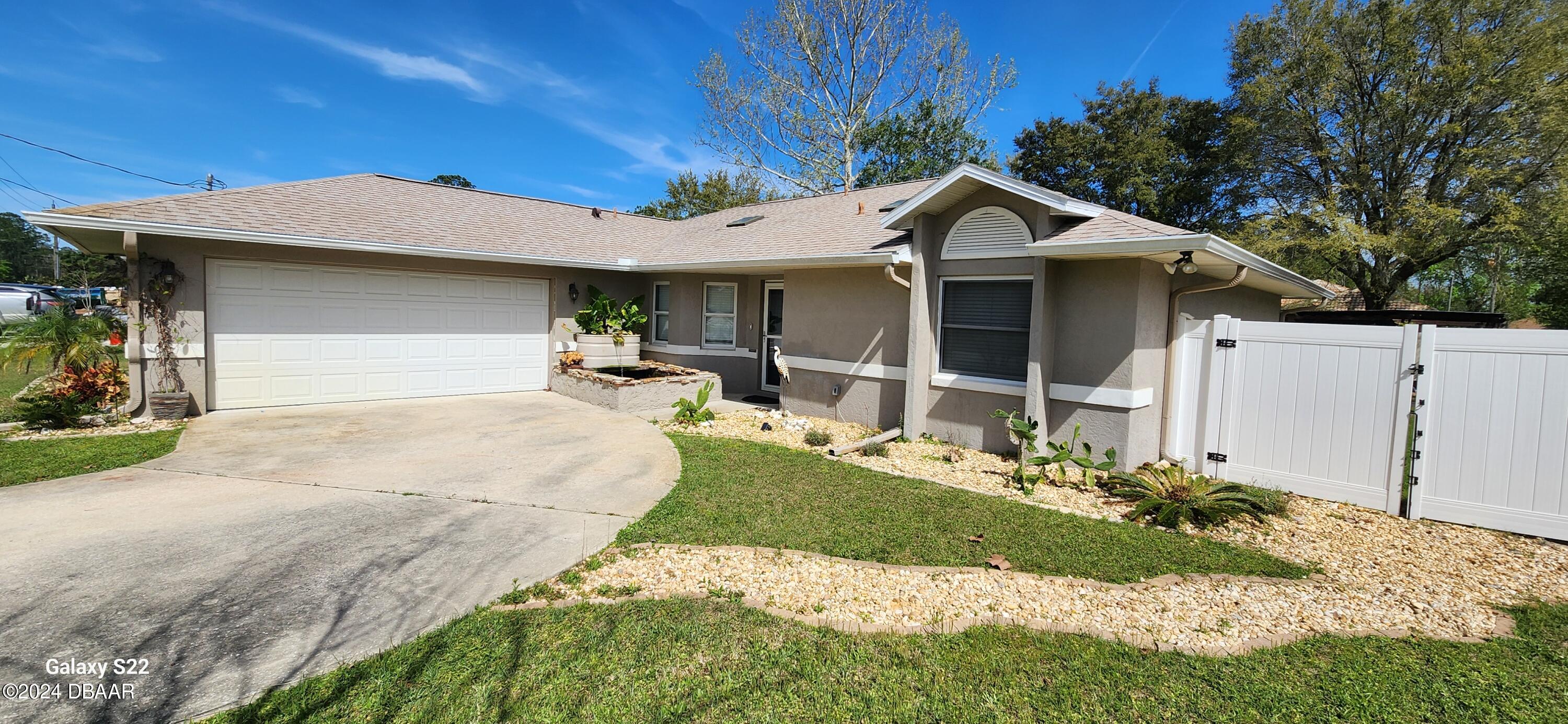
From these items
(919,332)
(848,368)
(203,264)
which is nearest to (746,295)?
(848,368)

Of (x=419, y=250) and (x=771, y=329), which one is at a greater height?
(x=419, y=250)

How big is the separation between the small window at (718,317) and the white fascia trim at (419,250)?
109cm

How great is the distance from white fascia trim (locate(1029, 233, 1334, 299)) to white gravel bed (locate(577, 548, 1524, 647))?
312cm

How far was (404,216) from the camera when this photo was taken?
36.6 feet

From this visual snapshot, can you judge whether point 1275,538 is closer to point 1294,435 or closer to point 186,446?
point 1294,435

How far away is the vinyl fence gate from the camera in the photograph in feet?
16.9

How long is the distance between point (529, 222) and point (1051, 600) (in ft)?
41.9

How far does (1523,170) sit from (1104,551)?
951 inches

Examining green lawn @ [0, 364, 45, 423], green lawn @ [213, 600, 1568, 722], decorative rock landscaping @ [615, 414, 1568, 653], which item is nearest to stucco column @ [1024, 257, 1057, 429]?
decorative rock landscaping @ [615, 414, 1568, 653]

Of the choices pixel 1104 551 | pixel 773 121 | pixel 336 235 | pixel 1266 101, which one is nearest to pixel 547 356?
pixel 336 235

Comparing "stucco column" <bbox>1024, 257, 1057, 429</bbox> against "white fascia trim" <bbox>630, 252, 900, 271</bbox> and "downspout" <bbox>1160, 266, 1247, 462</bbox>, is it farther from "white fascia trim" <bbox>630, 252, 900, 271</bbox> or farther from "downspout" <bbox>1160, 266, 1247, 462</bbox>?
"white fascia trim" <bbox>630, 252, 900, 271</bbox>

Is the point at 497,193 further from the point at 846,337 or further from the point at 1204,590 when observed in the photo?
the point at 1204,590

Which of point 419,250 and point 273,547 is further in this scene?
point 419,250

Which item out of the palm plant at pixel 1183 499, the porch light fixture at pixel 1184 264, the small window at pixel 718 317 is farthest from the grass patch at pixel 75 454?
the porch light fixture at pixel 1184 264
